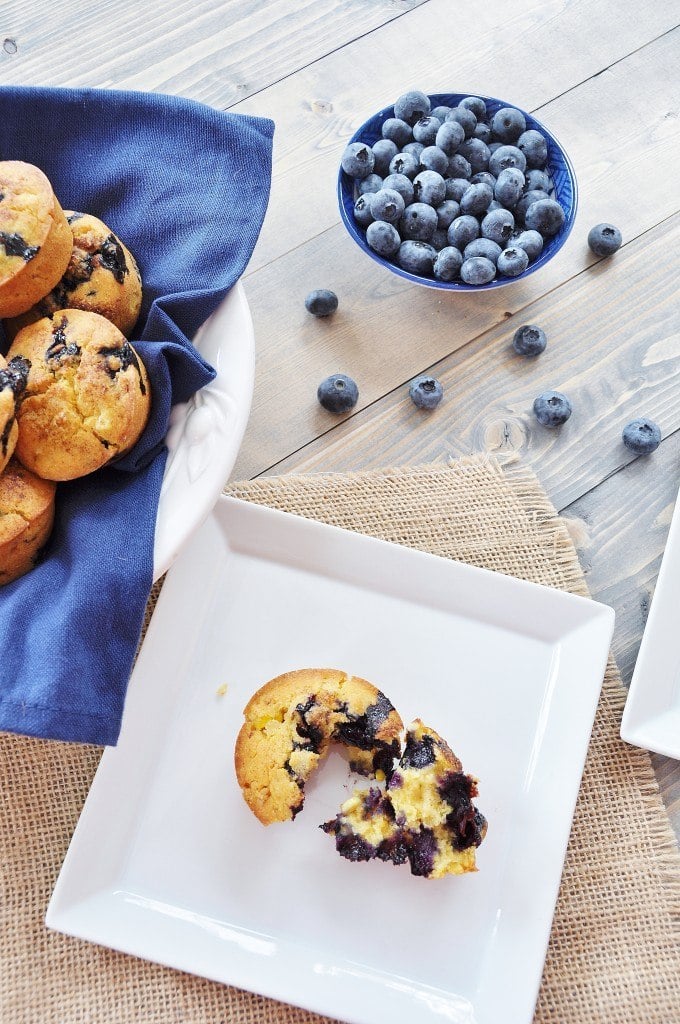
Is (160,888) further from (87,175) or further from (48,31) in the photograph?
(48,31)

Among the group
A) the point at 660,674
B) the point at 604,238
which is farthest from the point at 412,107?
the point at 660,674

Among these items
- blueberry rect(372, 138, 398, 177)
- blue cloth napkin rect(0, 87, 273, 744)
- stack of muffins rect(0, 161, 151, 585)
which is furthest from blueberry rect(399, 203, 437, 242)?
stack of muffins rect(0, 161, 151, 585)

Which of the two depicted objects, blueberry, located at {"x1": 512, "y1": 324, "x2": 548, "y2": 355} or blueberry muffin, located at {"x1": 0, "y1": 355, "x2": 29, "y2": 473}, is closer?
blueberry muffin, located at {"x1": 0, "y1": 355, "x2": 29, "y2": 473}

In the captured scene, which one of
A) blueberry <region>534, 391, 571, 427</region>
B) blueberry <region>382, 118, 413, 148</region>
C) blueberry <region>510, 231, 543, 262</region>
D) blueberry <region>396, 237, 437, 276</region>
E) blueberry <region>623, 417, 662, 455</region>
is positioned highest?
blueberry <region>382, 118, 413, 148</region>

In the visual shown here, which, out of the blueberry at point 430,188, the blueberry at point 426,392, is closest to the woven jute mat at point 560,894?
the blueberry at point 426,392

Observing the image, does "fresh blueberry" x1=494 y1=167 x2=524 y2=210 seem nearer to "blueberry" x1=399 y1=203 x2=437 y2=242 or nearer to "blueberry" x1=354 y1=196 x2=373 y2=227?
"blueberry" x1=399 y1=203 x2=437 y2=242

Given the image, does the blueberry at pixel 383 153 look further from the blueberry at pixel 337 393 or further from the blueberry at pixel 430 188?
the blueberry at pixel 337 393
